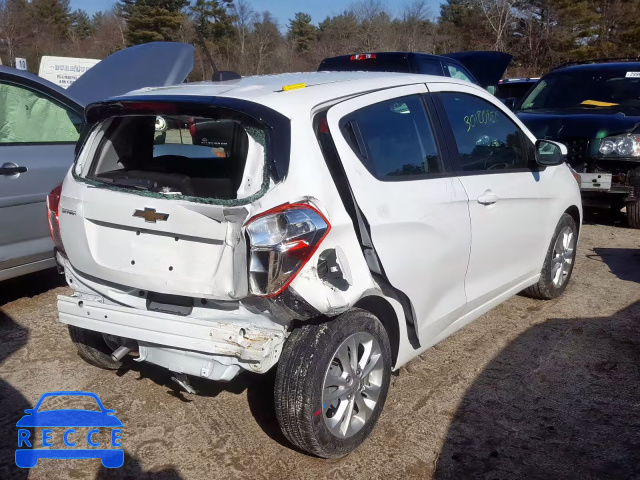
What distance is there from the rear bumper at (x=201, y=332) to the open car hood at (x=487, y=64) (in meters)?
8.60

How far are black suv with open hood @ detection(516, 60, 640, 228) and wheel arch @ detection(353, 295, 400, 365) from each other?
4.47 meters

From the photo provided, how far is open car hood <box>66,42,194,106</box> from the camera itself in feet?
19.1

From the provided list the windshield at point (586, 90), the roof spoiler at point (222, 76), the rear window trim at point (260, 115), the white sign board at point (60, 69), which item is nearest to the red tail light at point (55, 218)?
the rear window trim at point (260, 115)

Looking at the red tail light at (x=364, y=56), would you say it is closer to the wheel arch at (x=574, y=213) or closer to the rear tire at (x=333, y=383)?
the wheel arch at (x=574, y=213)

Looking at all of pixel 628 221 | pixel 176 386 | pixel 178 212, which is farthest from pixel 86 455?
pixel 628 221

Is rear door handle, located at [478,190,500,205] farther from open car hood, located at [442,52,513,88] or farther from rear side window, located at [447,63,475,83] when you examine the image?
open car hood, located at [442,52,513,88]

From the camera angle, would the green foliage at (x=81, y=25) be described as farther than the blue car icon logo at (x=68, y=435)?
Yes

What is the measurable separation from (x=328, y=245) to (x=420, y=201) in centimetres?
72

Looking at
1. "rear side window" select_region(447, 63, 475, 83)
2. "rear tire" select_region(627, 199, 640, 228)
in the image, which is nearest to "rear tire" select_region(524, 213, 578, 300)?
"rear tire" select_region(627, 199, 640, 228)

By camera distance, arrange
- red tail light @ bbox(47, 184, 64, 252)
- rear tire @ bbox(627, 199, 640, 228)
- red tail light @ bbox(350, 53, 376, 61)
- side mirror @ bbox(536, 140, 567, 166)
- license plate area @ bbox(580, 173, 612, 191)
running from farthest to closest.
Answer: red tail light @ bbox(350, 53, 376, 61) → rear tire @ bbox(627, 199, 640, 228) → license plate area @ bbox(580, 173, 612, 191) → side mirror @ bbox(536, 140, 567, 166) → red tail light @ bbox(47, 184, 64, 252)

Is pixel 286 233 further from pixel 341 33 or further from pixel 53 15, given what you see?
pixel 53 15

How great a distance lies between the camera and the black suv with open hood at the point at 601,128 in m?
6.91

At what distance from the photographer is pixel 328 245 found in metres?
2.72

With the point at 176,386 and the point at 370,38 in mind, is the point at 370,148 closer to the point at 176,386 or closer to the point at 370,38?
the point at 176,386
